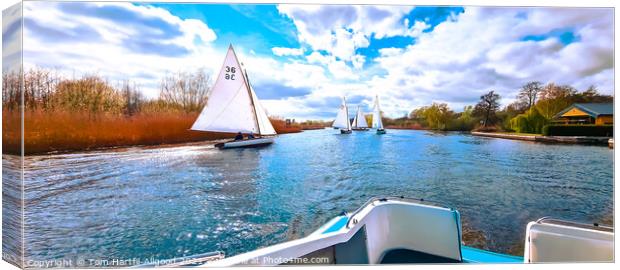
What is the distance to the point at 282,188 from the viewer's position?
2.79m

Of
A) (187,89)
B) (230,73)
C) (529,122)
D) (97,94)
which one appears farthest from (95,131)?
(529,122)

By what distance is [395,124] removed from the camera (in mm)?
2857

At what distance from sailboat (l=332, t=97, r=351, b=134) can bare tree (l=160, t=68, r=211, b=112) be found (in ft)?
4.02

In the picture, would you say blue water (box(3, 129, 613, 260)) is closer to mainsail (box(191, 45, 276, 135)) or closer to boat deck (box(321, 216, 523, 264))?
mainsail (box(191, 45, 276, 135))

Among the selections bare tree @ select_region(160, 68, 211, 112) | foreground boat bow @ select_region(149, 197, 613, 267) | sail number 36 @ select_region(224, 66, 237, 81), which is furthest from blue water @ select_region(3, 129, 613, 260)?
sail number 36 @ select_region(224, 66, 237, 81)

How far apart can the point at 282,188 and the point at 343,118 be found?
0.90m

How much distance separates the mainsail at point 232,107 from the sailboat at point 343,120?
641 mm

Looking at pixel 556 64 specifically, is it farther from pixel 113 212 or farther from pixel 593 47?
pixel 113 212

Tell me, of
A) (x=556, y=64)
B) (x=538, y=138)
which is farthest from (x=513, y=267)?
(x=556, y=64)

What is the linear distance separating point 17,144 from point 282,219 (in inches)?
77.5

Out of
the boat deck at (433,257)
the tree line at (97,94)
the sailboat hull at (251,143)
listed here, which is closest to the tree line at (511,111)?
the boat deck at (433,257)

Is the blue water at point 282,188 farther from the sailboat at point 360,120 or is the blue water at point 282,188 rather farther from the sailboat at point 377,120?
the sailboat at point 360,120

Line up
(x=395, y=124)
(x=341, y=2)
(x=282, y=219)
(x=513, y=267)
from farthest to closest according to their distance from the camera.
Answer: (x=395, y=124) → (x=282, y=219) → (x=341, y=2) → (x=513, y=267)

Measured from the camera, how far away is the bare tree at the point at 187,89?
7.84 feet
